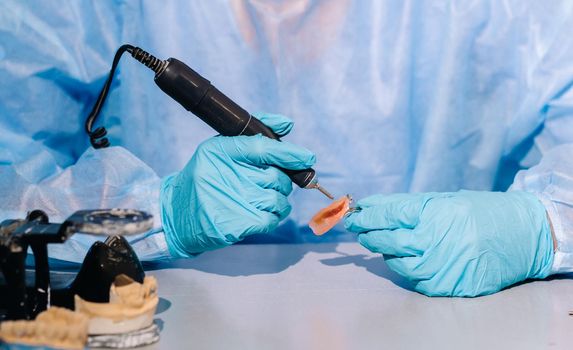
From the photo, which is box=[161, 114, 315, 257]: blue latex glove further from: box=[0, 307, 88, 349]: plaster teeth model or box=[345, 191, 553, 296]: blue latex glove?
box=[0, 307, 88, 349]: plaster teeth model

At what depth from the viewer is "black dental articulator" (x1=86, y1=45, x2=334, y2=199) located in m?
1.15

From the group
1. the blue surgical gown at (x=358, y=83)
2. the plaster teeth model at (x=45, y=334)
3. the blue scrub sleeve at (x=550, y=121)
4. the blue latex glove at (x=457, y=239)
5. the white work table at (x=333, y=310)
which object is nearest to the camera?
the plaster teeth model at (x=45, y=334)

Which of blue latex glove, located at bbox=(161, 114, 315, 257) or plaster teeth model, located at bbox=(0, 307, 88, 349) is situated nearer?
plaster teeth model, located at bbox=(0, 307, 88, 349)

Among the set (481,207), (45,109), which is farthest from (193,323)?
(45,109)

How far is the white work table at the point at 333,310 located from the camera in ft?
3.08

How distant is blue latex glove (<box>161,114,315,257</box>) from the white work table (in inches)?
3.3

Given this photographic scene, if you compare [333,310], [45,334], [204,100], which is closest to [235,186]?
[204,100]

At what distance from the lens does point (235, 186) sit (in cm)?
122

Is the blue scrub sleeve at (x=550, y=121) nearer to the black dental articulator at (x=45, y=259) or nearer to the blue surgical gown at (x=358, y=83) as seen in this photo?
the blue surgical gown at (x=358, y=83)

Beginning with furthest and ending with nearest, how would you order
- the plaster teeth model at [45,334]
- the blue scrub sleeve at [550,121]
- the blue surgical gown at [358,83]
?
the blue surgical gown at [358,83], the blue scrub sleeve at [550,121], the plaster teeth model at [45,334]

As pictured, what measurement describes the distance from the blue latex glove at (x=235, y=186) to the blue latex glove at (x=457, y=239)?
0.13 metres

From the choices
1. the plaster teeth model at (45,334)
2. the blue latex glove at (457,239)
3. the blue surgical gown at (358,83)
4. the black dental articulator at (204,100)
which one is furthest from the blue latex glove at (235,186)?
the plaster teeth model at (45,334)

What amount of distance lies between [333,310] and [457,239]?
218 millimetres

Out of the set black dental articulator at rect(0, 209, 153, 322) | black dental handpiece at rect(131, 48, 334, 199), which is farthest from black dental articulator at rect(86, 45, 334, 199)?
black dental articulator at rect(0, 209, 153, 322)
